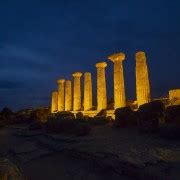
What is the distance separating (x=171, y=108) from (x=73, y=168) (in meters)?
8.69

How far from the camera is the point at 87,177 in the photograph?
13359mm

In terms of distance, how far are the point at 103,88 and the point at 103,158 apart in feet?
83.8

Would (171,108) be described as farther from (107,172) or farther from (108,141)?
(107,172)

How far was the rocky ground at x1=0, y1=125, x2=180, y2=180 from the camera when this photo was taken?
11562mm

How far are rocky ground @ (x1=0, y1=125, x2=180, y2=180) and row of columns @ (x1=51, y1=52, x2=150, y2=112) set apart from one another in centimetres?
960

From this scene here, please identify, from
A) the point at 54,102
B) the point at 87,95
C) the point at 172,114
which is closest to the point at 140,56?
the point at 172,114

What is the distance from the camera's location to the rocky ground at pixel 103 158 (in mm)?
11562

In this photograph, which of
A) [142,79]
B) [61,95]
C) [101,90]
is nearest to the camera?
[142,79]

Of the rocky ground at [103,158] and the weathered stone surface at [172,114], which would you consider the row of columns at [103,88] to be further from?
the weathered stone surface at [172,114]

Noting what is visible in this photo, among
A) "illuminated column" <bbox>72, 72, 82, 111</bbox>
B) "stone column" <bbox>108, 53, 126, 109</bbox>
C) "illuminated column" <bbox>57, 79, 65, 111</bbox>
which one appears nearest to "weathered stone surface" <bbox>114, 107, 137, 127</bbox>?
"stone column" <bbox>108, 53, 126, 109</bbox>

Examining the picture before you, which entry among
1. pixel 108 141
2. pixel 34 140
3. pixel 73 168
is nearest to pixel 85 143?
pixel 108 141

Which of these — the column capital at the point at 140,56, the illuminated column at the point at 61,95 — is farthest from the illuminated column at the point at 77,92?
the column capital at the point at 140,56

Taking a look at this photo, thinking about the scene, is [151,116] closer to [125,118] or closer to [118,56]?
[125,118]

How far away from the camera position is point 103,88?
39219mm
